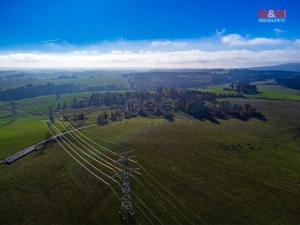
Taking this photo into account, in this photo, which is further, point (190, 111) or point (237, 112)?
point (190, 111)

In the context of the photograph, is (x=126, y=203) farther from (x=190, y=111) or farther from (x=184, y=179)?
(x=190, y=111)

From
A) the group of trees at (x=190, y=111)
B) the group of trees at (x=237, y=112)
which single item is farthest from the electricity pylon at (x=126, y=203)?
the group of trees at (x=237, y=112)

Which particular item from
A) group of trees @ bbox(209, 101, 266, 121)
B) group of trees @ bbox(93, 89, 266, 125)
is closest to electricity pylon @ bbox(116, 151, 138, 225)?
group of trees @ bbox(93, 89, 266, 125)

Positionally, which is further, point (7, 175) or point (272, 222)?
point (7, 175)

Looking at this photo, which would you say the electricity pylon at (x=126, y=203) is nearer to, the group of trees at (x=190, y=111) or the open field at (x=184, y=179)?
the open field at (x=184, y=179)

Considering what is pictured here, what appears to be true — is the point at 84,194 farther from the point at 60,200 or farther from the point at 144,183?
the point at 144,183

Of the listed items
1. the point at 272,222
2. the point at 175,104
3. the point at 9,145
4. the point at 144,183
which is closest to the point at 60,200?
the point at 144,183

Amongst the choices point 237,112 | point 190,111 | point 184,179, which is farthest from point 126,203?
point 237,112

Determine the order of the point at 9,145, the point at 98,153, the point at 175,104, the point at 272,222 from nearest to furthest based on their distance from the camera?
the point at 272,222
the point at 98,153
the point at 9,145
the point at 175,104
